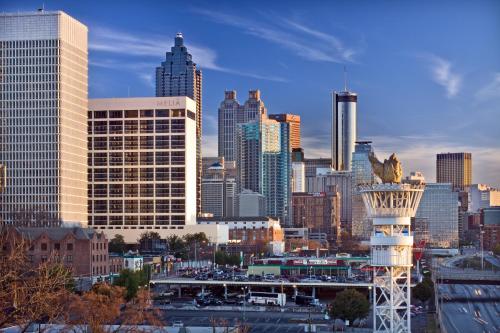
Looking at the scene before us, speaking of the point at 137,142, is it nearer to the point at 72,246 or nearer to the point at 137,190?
the point at 137,190

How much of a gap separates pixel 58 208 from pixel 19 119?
55.0 ft

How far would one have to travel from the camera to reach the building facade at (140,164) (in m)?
189

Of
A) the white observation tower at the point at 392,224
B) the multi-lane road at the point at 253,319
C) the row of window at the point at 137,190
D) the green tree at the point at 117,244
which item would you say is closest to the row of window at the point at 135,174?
the row of window at the point at 137,190

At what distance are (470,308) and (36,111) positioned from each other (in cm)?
8095

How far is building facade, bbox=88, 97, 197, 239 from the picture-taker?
7441 inches

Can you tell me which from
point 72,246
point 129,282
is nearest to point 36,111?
point 72,246

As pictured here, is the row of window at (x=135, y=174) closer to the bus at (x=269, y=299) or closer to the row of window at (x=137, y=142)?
the row of window at (x=137, y=142)

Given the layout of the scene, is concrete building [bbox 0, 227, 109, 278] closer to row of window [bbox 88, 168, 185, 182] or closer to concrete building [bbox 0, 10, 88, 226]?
concrete building [bbox 0, 10, 88, 226]

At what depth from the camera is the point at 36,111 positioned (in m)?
160

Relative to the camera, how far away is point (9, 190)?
161375mm

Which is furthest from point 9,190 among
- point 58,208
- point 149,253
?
point 149,253

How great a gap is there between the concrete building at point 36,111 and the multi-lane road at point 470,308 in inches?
2589

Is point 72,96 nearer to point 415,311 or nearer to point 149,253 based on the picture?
point 149,253

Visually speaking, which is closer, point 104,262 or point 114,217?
point 104,262
